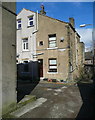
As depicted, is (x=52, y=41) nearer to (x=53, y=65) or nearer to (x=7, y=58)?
(x=53, y=65)

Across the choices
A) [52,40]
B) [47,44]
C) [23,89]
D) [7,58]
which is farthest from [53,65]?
[7,58]

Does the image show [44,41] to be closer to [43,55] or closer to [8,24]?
[43,55]

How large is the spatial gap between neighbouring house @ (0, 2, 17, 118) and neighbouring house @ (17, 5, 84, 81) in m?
8.52

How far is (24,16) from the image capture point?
15602mm

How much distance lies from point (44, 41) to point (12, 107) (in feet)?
33.6

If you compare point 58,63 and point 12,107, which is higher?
point 58,63

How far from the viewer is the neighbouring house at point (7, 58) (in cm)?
438

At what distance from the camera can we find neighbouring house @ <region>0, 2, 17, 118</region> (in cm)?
438

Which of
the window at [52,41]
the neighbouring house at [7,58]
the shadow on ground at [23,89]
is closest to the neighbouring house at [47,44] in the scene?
the window at [52,41]

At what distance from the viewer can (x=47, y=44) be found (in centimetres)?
1371

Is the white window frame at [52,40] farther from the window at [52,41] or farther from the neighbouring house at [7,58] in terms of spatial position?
the neighbouring house at [7,58]

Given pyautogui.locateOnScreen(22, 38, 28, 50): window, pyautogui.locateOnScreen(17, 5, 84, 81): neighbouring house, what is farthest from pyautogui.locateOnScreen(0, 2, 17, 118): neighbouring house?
pyautogui.locateOnScreen(22, 38, 28, 50): window

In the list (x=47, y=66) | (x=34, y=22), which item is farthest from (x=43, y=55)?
(x=34, y=22)

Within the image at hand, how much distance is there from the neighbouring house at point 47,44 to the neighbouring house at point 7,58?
852 cm
